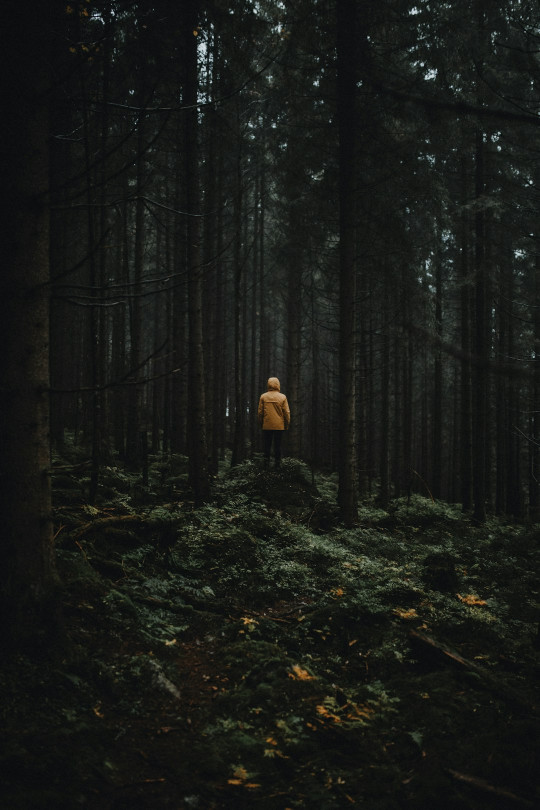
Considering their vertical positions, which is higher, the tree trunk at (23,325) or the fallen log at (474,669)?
the tree trunk at (23,325)

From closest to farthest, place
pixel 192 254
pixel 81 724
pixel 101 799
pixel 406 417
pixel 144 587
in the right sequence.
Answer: pixel 101 799, pixel 81 724, pixel 144 587, pixel 192 254, pixel 406 417

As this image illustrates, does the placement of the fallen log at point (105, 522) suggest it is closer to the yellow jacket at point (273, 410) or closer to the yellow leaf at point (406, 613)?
the yellow leaf at point (406, 613)

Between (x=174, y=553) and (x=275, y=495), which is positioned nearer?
(x=174, y=553)

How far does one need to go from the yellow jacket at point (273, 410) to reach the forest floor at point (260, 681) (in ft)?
16.4

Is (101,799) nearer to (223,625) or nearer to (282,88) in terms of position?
(223,625)

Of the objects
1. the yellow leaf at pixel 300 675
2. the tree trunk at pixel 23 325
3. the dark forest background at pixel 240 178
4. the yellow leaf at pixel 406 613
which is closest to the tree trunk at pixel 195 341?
the dark forest background at pixel 240 178

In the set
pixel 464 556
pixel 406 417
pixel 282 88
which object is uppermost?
pixel 282 88

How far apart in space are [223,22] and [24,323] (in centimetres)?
821

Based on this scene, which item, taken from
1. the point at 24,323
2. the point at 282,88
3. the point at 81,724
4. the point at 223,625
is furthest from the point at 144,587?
the point at 282,88

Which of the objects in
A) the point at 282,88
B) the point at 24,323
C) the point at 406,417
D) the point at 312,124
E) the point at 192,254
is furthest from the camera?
the point at 406,417

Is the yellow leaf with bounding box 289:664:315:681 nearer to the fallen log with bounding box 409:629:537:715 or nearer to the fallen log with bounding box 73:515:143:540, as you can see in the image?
the fallen log with bounding box 409:629:537:715

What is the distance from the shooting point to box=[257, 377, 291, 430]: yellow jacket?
1180 centimetres

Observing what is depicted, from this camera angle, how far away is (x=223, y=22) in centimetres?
820

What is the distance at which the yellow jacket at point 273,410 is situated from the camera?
11805 millimetres
